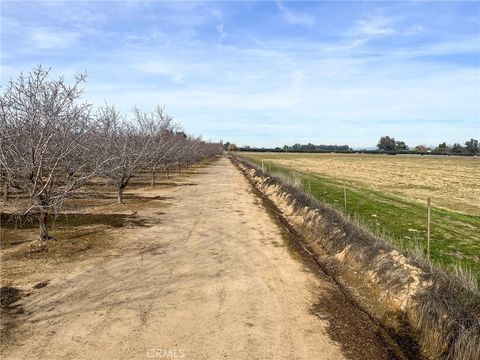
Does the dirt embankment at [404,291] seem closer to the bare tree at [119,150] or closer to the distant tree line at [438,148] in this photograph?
the bare tree at [119,150]

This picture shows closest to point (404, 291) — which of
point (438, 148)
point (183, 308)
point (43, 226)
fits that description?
point (183, 308)

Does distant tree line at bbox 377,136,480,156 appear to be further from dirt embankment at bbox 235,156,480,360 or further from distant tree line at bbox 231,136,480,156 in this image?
dirt embankment at bbox 235,156,480,360

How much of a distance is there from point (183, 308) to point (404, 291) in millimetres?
4346

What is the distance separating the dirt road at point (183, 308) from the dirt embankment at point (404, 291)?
0.86 metres

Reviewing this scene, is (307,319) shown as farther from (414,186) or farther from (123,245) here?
(414,186)

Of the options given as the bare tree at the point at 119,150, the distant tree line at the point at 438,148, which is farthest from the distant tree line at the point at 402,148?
the bare tree at the point at 119,150

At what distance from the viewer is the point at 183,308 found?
745cm

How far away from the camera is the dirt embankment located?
6.49 metres

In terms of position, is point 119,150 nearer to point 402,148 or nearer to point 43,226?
point 43,226

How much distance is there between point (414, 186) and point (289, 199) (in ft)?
63.0

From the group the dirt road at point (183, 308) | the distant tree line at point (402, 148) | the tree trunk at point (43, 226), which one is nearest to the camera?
the dirt road at point (183, 308)

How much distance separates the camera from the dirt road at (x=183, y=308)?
600 cm

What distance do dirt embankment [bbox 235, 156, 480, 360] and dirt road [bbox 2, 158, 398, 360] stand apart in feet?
2.83

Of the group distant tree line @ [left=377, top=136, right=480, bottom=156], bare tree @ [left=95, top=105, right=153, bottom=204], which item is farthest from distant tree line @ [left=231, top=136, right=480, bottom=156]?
bare tree @ [left=95, top=105, right=153, bottom=204]
